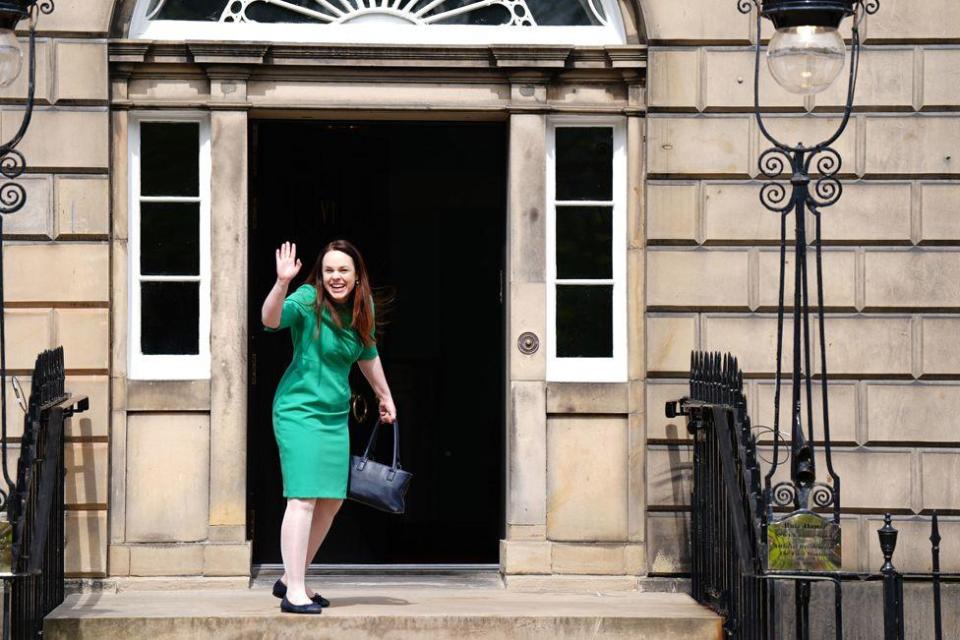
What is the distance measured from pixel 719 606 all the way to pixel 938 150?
2914 millimetres

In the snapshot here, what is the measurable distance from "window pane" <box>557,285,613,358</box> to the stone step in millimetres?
1559

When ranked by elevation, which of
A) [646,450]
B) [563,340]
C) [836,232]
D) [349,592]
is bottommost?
[349,592]

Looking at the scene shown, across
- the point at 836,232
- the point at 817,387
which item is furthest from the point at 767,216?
the point at 817,387

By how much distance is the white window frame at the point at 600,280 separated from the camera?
991 centimetres

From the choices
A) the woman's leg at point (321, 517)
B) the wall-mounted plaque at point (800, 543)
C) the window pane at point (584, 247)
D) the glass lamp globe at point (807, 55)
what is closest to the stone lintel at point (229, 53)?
the window pane at point (584, 247)

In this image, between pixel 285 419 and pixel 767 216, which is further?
pixel 767 216

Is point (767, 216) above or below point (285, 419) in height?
above

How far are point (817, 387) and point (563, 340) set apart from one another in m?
1.44

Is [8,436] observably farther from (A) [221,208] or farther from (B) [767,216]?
(B) [767,216]

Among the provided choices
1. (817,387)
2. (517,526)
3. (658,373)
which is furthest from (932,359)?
(517,526)

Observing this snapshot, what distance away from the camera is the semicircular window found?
9.88 m

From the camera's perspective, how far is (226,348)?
9.66 meters

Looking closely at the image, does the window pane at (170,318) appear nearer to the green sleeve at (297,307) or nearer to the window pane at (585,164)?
the green sleeve at (297,307)

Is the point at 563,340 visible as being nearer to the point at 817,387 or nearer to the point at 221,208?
the point at 817,387
